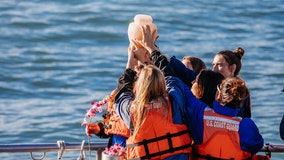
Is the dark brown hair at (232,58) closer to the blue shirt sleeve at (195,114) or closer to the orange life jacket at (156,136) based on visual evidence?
the blue shirt sleeve at (195,114)

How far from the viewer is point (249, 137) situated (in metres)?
5.42

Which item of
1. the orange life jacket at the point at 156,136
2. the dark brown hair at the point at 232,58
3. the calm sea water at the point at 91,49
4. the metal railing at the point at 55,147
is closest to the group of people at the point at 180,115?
the orange life jacket at the point at 156,136

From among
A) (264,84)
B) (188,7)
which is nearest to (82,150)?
(264,84)

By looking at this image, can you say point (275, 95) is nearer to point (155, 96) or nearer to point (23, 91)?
point (23, 91)

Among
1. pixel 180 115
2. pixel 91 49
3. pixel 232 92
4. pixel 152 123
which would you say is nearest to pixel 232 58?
pixel 232 92

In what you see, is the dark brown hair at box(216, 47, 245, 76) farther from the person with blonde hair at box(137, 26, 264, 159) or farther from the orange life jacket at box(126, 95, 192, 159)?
the orange life jacket at box(126, 95, 192, 159)

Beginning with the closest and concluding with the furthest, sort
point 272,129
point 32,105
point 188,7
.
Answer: point 272,129
point 32,105
point 188,7

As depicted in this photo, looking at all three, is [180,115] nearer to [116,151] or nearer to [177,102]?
[177,102]

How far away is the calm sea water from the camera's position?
1230 centimetres

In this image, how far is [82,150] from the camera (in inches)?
228

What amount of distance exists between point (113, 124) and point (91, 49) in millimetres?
10140

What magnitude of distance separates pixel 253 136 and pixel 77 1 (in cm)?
1315

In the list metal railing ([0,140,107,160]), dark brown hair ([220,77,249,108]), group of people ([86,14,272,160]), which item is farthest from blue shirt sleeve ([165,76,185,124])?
metal railing ([0,140,107,160])

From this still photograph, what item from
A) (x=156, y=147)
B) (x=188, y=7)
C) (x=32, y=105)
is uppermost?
(x=188, y=7)
